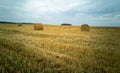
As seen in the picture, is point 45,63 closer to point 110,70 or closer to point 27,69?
point 27,69

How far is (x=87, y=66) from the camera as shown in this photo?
4.27 m

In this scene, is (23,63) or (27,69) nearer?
(27,69)

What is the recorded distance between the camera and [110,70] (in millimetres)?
4004

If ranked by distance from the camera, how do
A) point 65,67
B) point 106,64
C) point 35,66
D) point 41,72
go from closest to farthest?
point 41,72 < point 35,66 < point 65,67 < point 106,64

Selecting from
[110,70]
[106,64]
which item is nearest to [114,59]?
[106,64]

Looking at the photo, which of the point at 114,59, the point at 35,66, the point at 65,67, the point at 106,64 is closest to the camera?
the point at 35,66

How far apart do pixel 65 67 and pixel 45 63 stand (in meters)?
0.70

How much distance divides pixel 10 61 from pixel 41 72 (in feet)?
4.06

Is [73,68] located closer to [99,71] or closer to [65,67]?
[65,67]

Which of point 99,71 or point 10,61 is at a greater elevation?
point 10,61

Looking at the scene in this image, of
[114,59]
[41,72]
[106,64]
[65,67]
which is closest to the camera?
[41,72]

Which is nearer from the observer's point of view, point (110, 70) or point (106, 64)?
point (110, 70)

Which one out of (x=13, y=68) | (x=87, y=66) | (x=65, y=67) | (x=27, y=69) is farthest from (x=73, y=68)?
(x=13, y=68)

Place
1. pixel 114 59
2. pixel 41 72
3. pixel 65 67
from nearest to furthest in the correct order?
pixel 41 72, pixel 65 67, pixel 114 59
